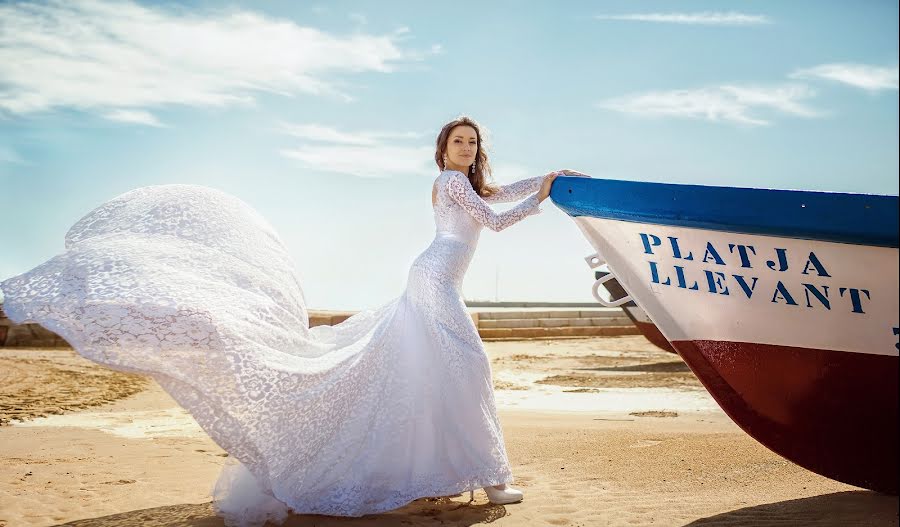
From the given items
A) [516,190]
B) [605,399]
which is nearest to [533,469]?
[516,190]

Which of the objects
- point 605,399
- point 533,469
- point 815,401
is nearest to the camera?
point 815,401

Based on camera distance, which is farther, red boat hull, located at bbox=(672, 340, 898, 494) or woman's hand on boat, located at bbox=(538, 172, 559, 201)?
woman's hand on boat, located at bbox=(538, 172, 559, 201)

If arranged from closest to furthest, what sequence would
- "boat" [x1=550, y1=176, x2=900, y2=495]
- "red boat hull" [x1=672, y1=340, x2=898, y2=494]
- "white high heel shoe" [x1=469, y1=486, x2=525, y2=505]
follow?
"boat" [x1=550, y1=176, x2=900, y2=495], "red boat hull" [x1=672, y1=340, x2=898, y2=494], "white high heel shoe" [x1=469, y1=486, x2=525, y2=505]

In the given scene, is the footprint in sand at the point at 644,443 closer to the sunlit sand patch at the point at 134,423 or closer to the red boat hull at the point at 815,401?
the red boat hull at the point at 815,401

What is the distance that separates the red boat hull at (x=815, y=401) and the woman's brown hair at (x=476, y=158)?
1.35 metres

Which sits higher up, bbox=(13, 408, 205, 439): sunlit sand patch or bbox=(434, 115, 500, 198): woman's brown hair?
bbox=(434, 115, 500, 198): woman's brown hair

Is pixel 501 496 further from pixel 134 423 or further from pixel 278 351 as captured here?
pixel 134 423

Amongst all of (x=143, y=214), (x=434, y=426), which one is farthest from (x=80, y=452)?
(x=434, y=426)

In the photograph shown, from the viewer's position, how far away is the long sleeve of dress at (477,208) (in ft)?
14.6

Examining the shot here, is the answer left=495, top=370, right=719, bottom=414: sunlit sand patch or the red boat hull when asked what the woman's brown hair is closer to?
the red boat hull

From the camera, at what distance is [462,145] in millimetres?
4664

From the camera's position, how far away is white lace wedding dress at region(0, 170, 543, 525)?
3.92 metres

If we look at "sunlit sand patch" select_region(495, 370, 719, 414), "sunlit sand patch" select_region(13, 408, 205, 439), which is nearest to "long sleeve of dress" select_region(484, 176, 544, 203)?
"sunlit sand patch" select_region(13, 408, 205, 439)

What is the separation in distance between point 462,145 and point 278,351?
1.50m
